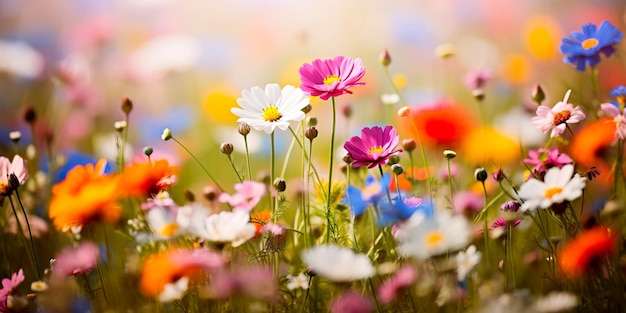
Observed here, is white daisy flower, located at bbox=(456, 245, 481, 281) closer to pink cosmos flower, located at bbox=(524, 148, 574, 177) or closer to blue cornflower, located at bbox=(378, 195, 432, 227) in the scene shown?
blue cornflower, located at bbox=(378, 195, 432, 227)

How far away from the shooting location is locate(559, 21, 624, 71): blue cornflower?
3.05ft

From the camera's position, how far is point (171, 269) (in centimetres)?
71

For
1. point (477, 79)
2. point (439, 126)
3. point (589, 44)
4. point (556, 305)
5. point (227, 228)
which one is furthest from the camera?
point (477, 79)

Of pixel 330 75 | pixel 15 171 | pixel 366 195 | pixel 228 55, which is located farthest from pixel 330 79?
pixel 228 55

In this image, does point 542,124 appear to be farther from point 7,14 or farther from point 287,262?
point 7,14

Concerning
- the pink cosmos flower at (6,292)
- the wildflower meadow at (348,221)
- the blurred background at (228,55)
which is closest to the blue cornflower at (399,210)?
the wildflower meadow at (348,221)

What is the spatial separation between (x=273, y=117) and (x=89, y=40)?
1253 millimetres

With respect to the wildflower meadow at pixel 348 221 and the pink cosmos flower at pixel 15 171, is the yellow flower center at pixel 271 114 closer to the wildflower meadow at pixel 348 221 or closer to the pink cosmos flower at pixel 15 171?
→ the wildflower meadow at pixel 348 221

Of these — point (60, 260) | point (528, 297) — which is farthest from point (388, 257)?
point (60, 260)

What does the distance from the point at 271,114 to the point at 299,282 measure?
0.60 ft

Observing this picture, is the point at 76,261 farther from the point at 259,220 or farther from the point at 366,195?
the point at 366,195

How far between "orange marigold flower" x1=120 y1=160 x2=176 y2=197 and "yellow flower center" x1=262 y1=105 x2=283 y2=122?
0.39 ft

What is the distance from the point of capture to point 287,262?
962 mm

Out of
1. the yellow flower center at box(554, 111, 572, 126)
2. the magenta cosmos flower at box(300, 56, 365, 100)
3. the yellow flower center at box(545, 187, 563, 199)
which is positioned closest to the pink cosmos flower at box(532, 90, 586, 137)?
the yellow flower center at box(554, 111, 572, 126)
